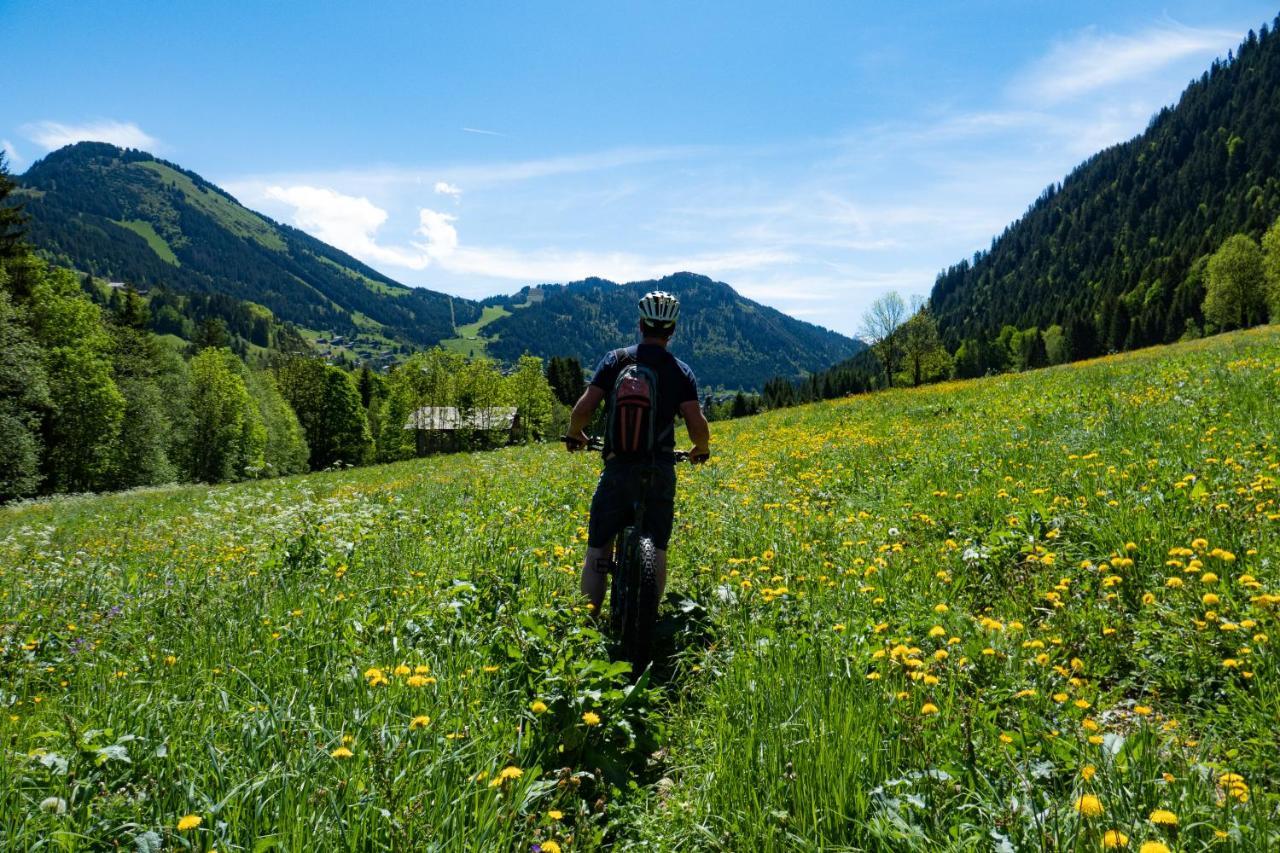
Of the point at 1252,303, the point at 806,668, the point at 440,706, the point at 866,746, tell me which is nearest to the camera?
the point at 866,746

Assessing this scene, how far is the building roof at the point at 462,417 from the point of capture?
7750 centimetres

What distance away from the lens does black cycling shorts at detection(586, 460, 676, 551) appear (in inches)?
219

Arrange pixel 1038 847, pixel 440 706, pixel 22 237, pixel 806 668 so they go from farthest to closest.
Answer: pixel 22 237 → pixel 806 668 → pixel 440 706 → pixel 1038 847

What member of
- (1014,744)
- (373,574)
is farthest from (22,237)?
(1014,744)

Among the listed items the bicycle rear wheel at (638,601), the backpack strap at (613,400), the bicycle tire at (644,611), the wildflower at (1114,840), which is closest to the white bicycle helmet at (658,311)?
the backpack strap at (613,400)

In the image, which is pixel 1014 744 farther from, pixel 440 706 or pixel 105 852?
pixel 105 852

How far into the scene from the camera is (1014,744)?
3.10 metres

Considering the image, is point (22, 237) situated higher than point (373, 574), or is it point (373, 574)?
point (22, 237)

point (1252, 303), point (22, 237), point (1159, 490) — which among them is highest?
point (1252, 303)

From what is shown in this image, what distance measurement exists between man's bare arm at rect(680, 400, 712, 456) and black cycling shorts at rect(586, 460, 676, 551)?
1.39 ft

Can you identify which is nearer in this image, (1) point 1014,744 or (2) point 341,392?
(1) point 1014,744

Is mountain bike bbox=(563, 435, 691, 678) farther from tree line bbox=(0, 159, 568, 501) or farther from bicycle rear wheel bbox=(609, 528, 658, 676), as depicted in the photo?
tree line bbox=(0, 159, 568, 501)

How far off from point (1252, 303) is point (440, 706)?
116 metres

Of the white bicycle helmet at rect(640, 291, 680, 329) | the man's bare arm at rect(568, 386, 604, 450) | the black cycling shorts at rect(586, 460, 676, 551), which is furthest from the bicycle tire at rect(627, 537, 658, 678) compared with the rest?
the white bicycle helmet at rect(640, 291, 680, 329)
